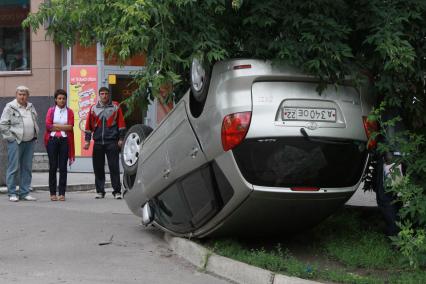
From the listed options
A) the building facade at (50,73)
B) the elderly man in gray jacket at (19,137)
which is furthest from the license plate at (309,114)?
the building facade at (50,73)

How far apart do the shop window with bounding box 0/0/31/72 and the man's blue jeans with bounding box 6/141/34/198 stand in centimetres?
656

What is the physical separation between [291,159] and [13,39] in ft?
42.7

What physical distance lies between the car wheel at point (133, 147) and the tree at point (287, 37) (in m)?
1.60

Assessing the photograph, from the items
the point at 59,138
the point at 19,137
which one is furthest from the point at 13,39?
the point at 59,138

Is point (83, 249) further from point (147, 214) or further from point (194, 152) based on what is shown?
point (194, 152)

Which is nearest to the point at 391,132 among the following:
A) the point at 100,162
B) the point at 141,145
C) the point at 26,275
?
the point at 141,145

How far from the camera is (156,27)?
A: 490 centimetres

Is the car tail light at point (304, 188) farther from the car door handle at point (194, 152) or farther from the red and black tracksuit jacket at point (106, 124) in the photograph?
the red and black tracksuit jacket at point (106, 124)

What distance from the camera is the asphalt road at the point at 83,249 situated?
532cm

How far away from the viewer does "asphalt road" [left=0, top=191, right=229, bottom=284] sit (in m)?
5.32

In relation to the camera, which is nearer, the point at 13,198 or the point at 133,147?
the point at 133,147

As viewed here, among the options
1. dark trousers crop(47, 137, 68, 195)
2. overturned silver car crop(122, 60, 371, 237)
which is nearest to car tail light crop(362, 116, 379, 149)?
overturned silver car crop(122, 60, 371, 237)

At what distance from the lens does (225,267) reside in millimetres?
5297

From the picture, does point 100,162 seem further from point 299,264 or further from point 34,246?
point 299,264
